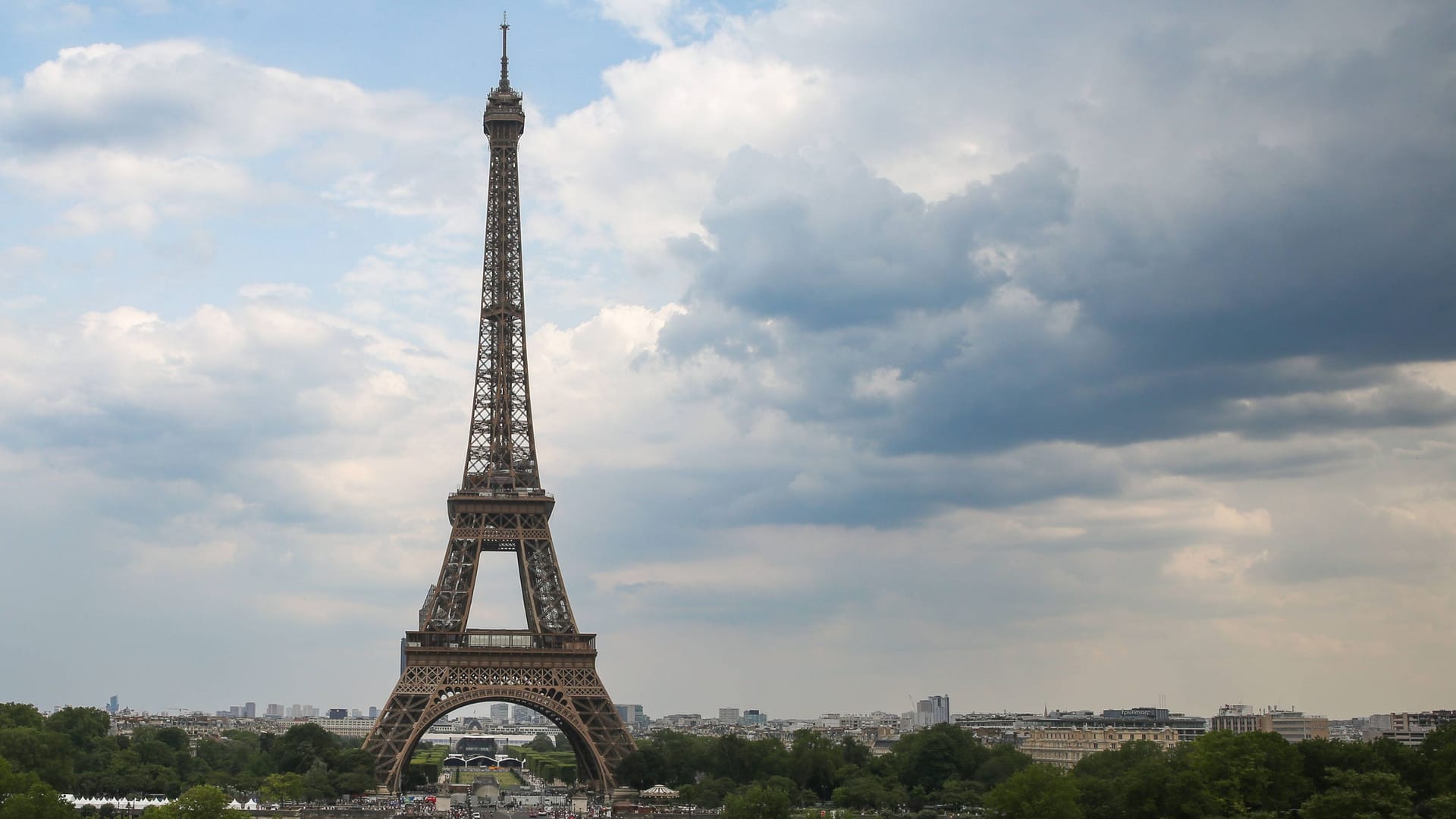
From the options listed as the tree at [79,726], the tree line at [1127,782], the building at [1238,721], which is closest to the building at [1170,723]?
the building at [1238,721]

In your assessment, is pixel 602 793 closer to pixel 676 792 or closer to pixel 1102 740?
pixel 676 792

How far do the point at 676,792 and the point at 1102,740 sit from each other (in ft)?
184

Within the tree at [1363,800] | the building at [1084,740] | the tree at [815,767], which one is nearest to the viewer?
the tree at [1363,800]

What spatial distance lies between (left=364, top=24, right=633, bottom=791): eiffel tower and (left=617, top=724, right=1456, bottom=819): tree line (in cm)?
656

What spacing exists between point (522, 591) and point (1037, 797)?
44.4m

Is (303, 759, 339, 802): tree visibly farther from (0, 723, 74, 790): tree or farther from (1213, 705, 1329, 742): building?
(1213, 705, 1329, 742): building

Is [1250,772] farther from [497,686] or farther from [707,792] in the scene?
[497,686]

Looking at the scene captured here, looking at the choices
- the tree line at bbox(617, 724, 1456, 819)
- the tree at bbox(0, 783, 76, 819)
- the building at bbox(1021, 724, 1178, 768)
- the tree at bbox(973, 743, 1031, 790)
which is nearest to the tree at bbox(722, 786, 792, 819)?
the tree line at bbox(617, 724, 1456, 819)

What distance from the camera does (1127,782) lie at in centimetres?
7444

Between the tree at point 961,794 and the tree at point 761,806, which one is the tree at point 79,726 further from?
the tree at point 961,794

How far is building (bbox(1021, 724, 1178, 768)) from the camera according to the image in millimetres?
144750

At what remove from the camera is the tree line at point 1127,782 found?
68812 millimetres

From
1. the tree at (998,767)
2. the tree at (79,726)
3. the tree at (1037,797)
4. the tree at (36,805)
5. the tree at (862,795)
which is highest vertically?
the tree at (79,726)

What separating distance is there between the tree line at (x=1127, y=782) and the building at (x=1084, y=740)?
106ft
